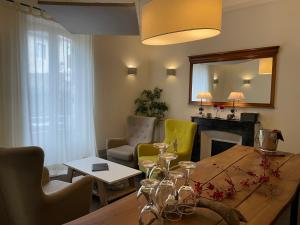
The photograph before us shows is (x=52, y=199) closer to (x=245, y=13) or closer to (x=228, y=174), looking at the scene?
(x=228, y=174)


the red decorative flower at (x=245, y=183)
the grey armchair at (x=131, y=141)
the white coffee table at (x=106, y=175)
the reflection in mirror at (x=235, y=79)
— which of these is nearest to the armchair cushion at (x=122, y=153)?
the grey armchair at (x=131, y=141)

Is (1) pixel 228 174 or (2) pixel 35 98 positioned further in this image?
(2) pixel 35 98

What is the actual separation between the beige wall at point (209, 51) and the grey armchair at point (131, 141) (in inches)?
21.5

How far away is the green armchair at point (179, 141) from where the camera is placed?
327cm

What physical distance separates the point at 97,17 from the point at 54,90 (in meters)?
1.55

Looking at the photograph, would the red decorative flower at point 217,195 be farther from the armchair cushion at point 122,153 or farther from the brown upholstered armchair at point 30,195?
the armchair cushion at point 122,153

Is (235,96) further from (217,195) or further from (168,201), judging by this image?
(168,201)

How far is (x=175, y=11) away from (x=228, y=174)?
1.20 metres

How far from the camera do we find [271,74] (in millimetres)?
3715

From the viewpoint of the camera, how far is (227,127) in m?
4.11

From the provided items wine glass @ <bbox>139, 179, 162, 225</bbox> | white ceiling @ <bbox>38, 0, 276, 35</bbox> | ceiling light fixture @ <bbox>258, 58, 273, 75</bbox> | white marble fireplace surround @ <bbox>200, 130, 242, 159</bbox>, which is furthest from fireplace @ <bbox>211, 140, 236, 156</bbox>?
wine glass @ <bbox>139, 179, 162, 225</bbox>

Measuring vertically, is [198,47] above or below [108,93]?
above

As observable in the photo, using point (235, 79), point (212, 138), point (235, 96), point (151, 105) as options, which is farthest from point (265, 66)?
point (151, 105)

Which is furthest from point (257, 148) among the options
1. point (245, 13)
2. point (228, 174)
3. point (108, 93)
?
point (108, 93)
